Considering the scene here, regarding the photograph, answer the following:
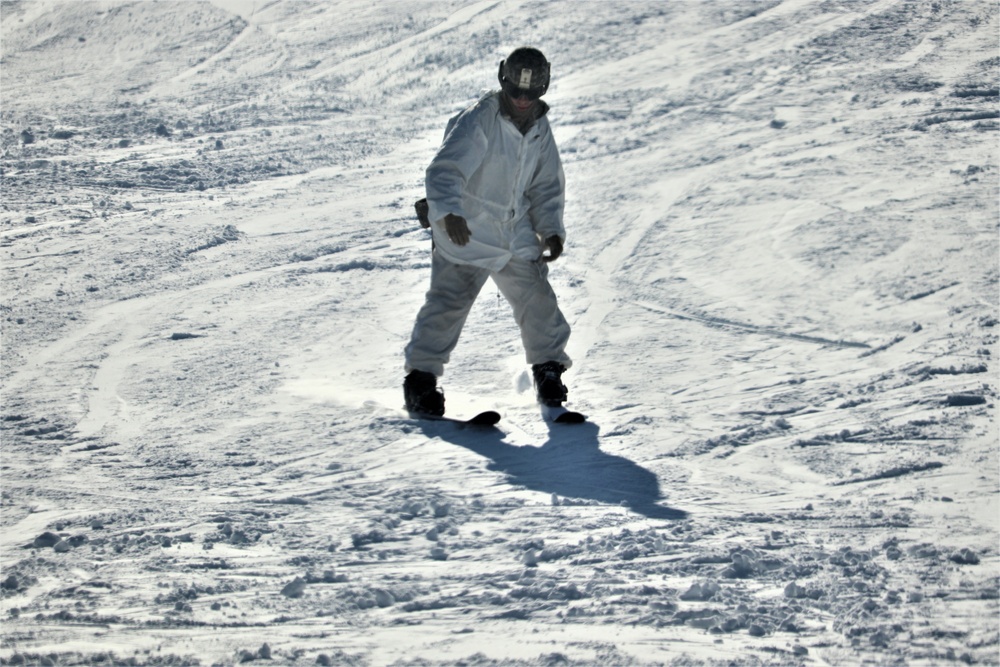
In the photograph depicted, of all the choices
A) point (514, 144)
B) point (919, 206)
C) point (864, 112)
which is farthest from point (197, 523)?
Result: point (864, 112)

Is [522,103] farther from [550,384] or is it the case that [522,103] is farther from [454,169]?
[550,384]

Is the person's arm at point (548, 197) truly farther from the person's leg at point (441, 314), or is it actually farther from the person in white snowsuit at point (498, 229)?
the person's leg at point (441, 314)

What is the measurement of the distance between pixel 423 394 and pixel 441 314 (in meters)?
0.34

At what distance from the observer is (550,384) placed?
4.98m

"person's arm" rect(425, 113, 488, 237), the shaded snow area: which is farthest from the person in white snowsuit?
the shaded snow area

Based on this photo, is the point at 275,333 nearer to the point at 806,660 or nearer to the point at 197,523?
the point at 197,523

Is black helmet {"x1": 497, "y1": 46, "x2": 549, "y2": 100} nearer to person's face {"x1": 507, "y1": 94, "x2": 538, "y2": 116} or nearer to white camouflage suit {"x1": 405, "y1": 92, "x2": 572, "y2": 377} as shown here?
person's face {"x1": 507, "y1": 94, "x2": 538, "y2": 116}

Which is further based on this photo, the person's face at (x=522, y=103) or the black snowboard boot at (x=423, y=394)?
the black snowboard boot at (x=423, y=394)

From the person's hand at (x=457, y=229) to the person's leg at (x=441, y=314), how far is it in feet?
1.12

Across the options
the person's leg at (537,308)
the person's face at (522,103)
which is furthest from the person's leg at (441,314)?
the person's face at (522,103)

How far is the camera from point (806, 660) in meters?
3.00

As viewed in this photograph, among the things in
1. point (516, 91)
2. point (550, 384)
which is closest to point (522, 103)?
point (516, 91)

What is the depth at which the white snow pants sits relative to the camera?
5.02 m

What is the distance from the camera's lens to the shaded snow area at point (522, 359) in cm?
332
